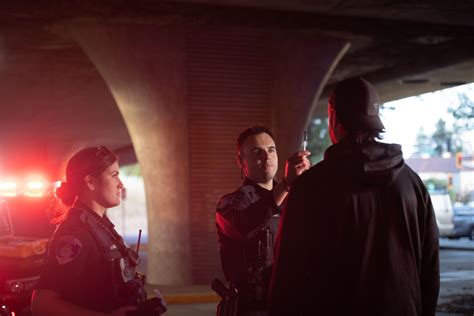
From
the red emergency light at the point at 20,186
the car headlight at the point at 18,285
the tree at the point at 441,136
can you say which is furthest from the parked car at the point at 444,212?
the tree at the point at 441,136

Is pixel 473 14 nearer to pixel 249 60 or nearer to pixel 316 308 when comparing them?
pixel 249 60

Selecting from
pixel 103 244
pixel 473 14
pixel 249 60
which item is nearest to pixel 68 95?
pixel 249 60

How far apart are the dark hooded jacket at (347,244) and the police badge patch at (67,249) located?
95 centimetres

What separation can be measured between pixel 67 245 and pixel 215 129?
38.2 feet

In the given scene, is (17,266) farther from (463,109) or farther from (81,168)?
(463,109)

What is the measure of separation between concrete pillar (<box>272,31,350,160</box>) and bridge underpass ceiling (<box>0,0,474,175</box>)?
1.60 feet

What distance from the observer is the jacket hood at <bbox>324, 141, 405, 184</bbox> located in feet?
9.95

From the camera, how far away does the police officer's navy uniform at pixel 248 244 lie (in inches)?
164

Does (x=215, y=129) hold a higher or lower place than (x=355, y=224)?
higher

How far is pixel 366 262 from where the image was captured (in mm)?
3000

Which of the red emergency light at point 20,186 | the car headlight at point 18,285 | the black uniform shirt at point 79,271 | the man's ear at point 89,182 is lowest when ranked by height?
the car headlight at point 18,285

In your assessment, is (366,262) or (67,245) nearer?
(366,262)

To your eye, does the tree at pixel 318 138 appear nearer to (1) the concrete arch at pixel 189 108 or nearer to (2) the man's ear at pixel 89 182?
(1) the concrete arch at pixel 189 108

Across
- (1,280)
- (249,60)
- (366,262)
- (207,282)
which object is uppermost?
(249,60)
